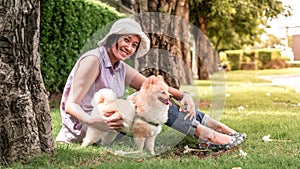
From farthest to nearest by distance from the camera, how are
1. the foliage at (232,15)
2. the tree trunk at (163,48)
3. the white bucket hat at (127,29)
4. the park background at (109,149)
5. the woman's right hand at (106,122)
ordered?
the foliage at (232,15), the tree trunk at (163,48), the white bucket hat at (127,29), the woman's right hand at (106,122), the park background at (109,149)

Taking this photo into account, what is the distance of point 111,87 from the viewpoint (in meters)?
3.48

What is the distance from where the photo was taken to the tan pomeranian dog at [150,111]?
3.03m

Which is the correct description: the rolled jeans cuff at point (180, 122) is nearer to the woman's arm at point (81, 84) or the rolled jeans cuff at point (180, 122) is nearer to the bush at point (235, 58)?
the woman's arm at point (81, 84)

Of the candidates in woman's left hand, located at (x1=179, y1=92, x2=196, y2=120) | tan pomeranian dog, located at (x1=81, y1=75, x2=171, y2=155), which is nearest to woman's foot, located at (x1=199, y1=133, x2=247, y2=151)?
woman's left hand, located at (x1=179, y1=92, x2=196, y2=120)

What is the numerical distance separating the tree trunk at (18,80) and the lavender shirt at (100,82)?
504 mm

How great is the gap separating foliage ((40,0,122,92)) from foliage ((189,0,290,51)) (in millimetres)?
5221

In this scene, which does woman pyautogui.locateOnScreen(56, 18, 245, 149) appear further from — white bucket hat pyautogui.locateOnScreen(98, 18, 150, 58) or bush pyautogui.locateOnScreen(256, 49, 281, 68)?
bush pyautogui.locateOnScreen(256, 49, 281, 68)

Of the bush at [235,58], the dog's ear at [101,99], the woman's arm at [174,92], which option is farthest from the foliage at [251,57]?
the dog's ear at [101,99]

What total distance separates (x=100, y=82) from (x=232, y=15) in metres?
14.7

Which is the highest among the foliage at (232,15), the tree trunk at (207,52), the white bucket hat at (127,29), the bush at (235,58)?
the foliage at (232,15)

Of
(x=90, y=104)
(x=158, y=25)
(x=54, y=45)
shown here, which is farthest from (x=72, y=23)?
→ (x=90, y=104)

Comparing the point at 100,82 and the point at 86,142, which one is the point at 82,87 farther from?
the point at 86,142

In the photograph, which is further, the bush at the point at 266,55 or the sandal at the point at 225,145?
the bush at the point at 266,55

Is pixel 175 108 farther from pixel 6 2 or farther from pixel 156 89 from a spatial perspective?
pixel 6 2
